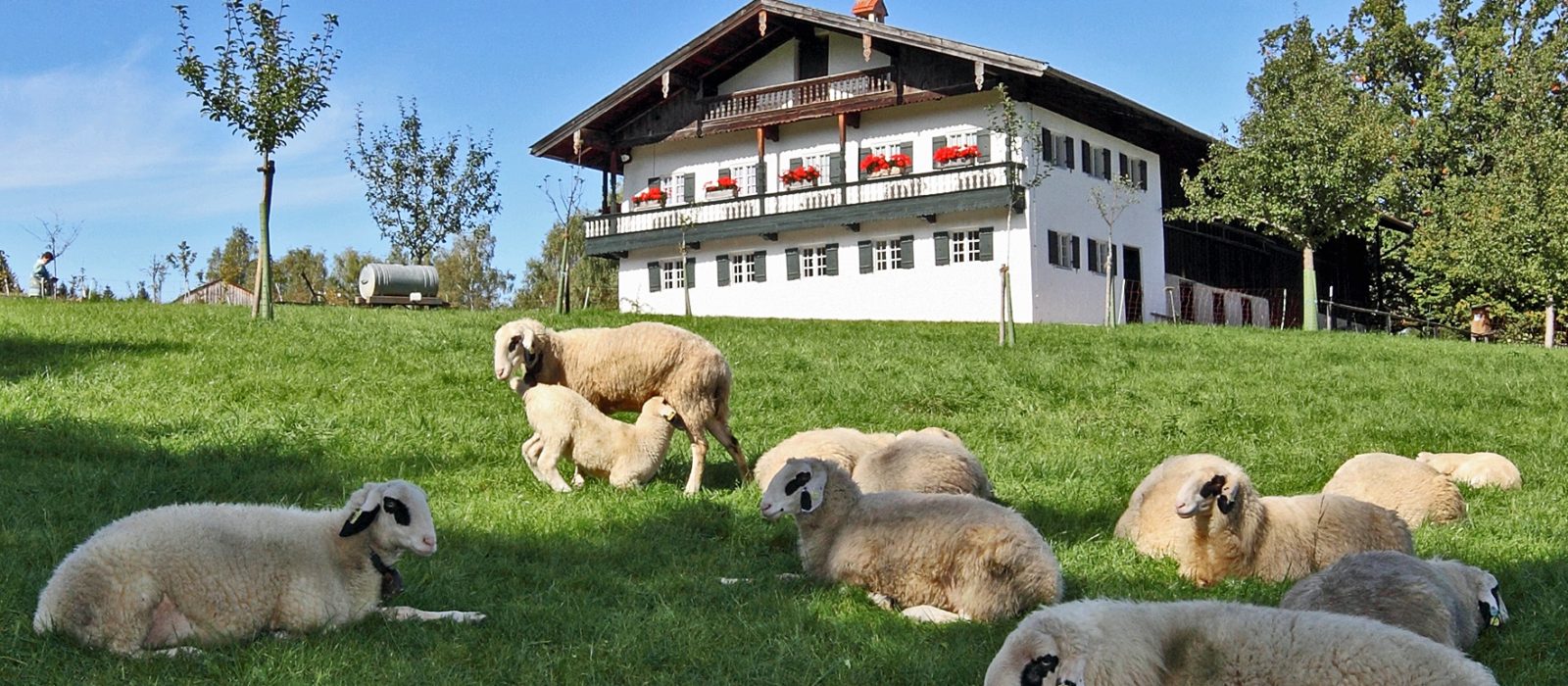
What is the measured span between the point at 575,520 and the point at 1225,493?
3.97 meters

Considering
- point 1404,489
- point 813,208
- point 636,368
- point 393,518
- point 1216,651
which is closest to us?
point 1216,651

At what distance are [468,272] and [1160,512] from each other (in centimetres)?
7339

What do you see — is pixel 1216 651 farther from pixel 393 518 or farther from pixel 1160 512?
pixel 1160 512

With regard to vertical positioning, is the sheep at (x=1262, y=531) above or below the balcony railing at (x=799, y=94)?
below

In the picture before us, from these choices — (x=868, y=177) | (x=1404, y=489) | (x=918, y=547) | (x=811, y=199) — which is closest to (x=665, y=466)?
(x=918, y=547)

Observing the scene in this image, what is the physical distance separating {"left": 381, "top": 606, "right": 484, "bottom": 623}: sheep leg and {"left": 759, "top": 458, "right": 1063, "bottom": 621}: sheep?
1649mm

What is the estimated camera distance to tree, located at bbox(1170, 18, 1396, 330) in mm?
35219

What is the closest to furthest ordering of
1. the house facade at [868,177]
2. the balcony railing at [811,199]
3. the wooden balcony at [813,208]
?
the wooden balcony at [813,208], the balcony railing at [811,199], the house facade at [868,177]

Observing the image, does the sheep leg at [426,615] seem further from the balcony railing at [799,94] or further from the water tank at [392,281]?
the water tank at [392,281]

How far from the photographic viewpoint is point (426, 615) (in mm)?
5824

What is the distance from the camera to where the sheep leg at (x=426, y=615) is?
5.80 metres

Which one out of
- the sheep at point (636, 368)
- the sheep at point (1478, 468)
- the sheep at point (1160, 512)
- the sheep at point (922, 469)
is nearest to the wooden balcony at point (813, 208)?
the sheep at point (1478, 468)

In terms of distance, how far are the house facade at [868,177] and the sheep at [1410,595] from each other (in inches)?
1157

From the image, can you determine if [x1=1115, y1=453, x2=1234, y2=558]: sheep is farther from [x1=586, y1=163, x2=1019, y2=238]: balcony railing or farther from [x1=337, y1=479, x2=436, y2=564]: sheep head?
[x1=586, y1=163, x2=1019, y2=238]: balcony railing
